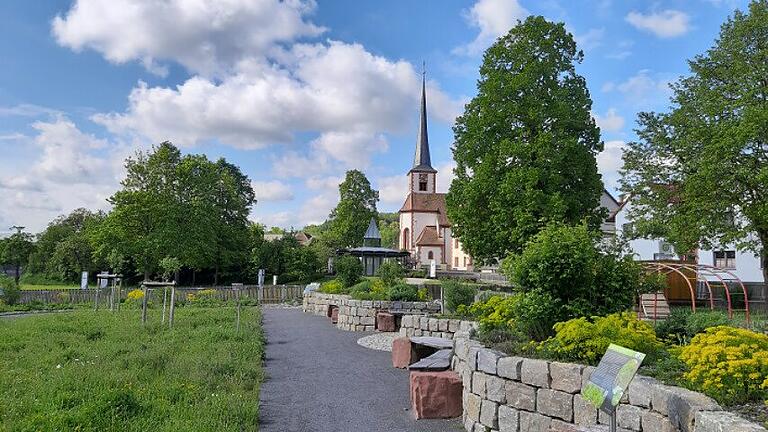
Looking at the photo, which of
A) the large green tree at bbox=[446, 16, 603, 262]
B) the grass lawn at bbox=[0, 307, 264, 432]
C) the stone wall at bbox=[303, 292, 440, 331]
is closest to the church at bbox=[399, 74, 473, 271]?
the large green tree at bbox=[446, 16, 603, 262]

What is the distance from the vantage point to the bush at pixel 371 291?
16.8 meters

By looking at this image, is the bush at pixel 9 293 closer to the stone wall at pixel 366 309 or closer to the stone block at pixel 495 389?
the stone wall at pixel 366 309

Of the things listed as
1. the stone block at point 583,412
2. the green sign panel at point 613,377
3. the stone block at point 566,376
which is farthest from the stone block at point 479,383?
the green sign panel at point 613,377

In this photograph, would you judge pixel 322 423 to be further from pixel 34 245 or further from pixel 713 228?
pixel 34 245

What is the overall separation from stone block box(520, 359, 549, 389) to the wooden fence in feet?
71.1

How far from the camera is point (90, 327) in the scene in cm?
1362

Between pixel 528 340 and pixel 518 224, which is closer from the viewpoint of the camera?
pixel 528 340

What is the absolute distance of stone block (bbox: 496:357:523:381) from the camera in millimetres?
5895

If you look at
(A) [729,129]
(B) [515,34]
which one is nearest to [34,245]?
(B) [515,34]

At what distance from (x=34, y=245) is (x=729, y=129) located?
57003mm

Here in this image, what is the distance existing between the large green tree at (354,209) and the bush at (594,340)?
44.7 meters

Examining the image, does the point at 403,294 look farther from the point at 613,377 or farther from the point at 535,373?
the point at 613,377

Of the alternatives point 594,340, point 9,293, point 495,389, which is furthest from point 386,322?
point 9,293

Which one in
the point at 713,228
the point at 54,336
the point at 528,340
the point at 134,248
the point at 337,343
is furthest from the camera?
the point at 134,248
